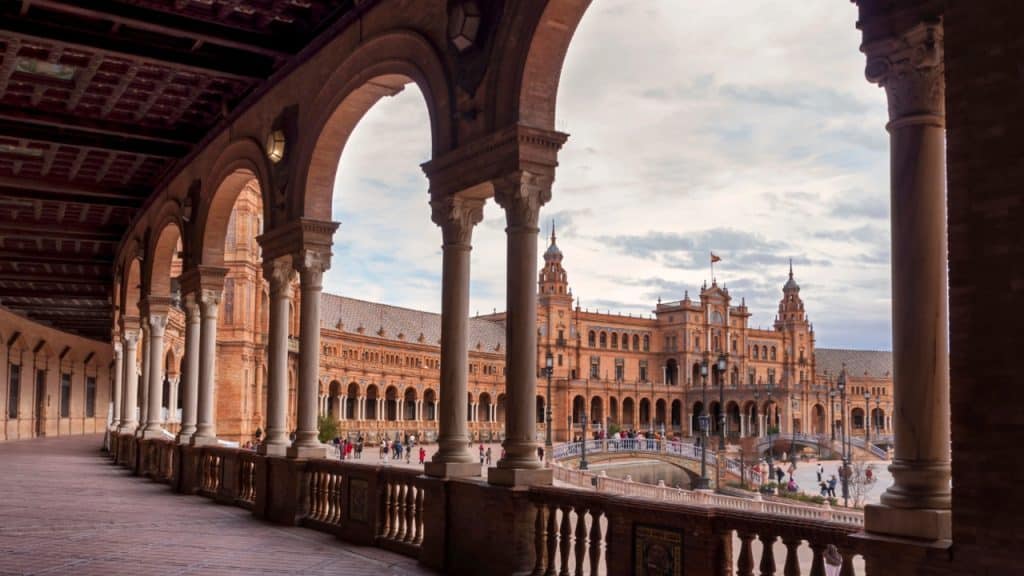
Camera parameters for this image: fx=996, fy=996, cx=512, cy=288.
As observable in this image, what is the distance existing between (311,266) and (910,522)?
28.1 ft

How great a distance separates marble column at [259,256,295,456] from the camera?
12.7 m

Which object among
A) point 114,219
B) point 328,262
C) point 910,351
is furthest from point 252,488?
point 114,219

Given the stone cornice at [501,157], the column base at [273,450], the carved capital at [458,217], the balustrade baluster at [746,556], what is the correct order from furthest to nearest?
the column base at [273,450] → the carved capital at [458,217] → the stone cornice at [501,157] → the balustrade baluster at [746,556]

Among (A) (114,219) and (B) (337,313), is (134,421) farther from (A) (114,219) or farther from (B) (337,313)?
(B) (337,313)

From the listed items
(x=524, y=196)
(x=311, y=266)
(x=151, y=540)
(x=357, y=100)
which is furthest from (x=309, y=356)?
(x=524, y=196)

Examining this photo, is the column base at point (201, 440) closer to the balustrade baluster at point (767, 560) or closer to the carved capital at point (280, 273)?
the carved capital at point (280, 273)

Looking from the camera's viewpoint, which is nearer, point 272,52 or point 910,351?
point 910,351

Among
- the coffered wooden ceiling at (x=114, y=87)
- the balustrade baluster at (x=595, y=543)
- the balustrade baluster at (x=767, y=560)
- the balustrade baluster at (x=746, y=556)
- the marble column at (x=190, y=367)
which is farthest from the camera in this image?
the marble column at (x=190, y=367)

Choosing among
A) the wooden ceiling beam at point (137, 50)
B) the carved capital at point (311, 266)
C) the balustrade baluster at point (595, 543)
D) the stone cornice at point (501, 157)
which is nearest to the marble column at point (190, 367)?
the wooden ceiling beam at point (137, 50)

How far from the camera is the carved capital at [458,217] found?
8875 mm

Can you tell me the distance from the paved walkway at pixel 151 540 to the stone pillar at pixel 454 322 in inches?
43.8

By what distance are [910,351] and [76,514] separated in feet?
33.8

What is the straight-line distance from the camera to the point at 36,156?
671 inches

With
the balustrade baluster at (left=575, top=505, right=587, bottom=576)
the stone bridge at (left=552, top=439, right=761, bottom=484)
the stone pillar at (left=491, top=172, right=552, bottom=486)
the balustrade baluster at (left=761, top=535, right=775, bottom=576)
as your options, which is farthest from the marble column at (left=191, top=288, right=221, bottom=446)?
the stone bridge at (left=552, top=439, right=761, bottom=484)
